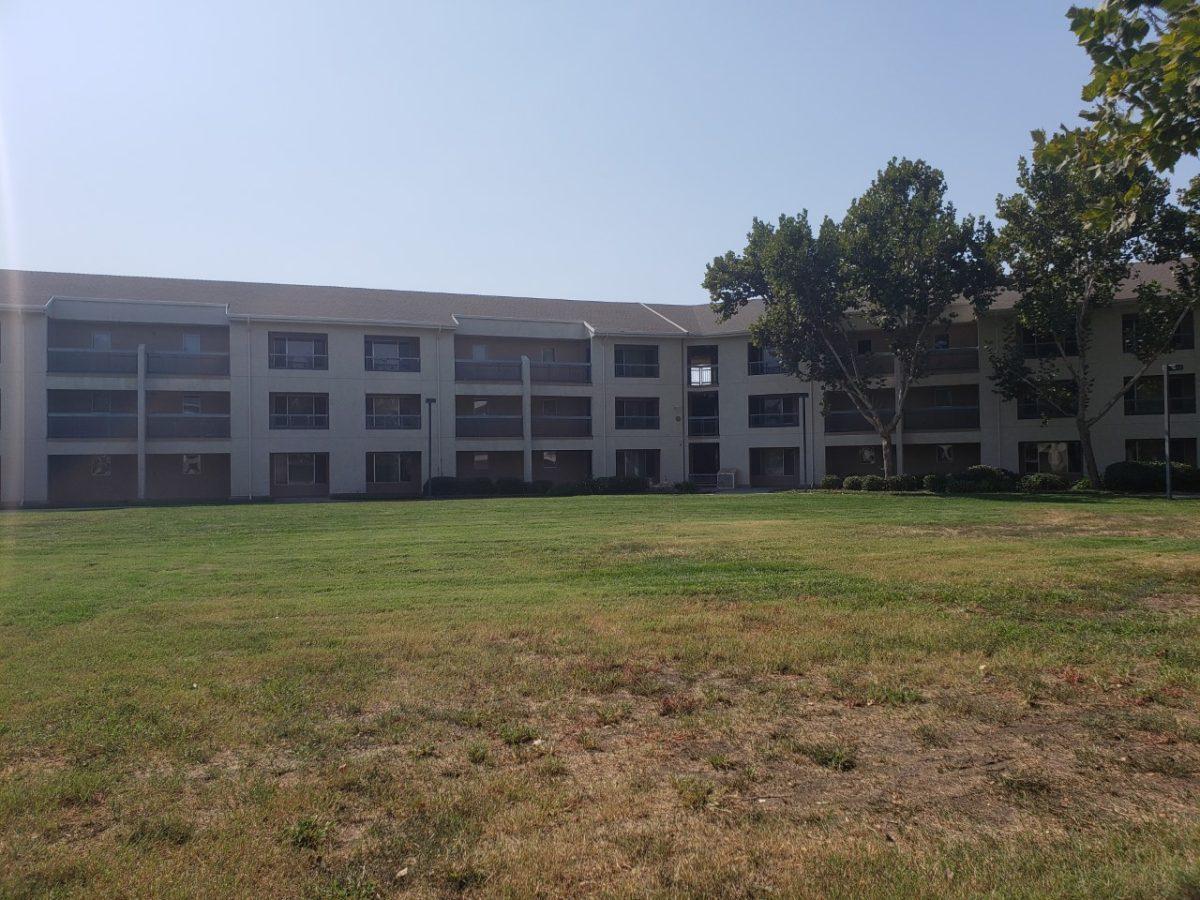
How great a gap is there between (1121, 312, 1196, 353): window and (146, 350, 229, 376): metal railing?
37264 millimetres

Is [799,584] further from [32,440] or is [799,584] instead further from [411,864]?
[32,440]

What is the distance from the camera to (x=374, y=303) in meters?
46.8

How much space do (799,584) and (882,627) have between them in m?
2.90

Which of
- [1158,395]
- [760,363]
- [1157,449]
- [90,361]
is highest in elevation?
[760,363]

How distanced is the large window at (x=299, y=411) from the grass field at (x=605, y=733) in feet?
100

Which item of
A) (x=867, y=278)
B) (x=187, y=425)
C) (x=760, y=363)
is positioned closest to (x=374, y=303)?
(x=187, y=425)

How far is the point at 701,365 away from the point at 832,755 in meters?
45.0

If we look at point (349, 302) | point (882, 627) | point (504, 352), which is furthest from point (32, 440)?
point (882, 627)

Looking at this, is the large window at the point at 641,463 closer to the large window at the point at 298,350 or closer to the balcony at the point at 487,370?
the balcony at the point at 487,370

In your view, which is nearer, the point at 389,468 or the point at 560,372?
the point at 389,468

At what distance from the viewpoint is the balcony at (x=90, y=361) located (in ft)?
130

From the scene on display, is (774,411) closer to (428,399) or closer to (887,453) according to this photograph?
(887,453)

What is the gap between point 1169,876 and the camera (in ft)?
12.9

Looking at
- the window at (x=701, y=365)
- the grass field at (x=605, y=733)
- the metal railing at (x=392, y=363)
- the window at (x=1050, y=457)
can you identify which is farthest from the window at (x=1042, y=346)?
the grass field at (x=605, y=733)
